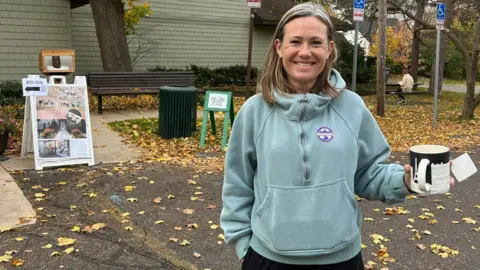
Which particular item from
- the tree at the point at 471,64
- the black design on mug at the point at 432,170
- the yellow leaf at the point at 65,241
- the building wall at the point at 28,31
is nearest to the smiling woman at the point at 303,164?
the black design on mug at the point at 432,170

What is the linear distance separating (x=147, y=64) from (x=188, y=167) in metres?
11.2

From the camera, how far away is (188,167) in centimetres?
681

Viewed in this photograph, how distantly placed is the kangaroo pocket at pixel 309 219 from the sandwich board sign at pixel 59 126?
534 centimetres

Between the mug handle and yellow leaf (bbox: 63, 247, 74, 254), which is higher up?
the mug handle

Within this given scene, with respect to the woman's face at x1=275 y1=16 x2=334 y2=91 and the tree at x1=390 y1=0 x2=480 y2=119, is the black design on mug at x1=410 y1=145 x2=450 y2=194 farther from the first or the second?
the tree at x1=390 y1=0 x2=480 y2=119

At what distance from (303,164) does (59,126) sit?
554cm

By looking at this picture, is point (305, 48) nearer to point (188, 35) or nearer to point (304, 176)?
point (304, 176)

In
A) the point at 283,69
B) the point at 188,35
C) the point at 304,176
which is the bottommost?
the point at 304,176

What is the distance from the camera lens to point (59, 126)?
6.61 m

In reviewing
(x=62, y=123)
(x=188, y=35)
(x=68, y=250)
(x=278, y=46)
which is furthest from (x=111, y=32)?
(x=278, y=46)

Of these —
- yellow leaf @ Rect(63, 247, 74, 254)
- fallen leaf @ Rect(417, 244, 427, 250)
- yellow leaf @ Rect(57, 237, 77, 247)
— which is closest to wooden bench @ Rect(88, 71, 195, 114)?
yellow leaf @ Rect(57, 237, 77, 247)

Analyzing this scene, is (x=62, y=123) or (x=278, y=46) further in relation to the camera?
(x=62, y=123)

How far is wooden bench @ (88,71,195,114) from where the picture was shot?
11.4 m

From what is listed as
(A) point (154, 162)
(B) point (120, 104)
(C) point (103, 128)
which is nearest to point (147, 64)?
(B) point (120, 104)
